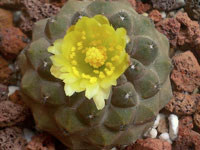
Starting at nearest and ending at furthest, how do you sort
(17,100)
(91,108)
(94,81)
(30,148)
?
1. (94,81)
2. (91,108)
3. (30,148)
4. (17,100)

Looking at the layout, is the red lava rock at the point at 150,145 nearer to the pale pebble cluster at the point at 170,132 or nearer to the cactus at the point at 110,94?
the pale pebble cluster at the point at 170,132

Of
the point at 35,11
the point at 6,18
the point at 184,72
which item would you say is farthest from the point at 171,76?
the point at 6,18

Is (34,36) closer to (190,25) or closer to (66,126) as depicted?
(66,126)

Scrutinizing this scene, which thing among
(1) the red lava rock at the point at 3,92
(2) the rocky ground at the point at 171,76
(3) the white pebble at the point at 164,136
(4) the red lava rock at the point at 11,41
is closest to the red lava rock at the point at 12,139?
(2) the rocky ground at the point at 171,76

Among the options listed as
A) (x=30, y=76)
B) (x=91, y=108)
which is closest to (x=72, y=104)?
(x=91, y=108)

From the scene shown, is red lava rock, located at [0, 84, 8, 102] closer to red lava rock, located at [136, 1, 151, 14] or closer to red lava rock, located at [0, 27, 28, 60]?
red lava rock, located at [0, 27, 28, 60]

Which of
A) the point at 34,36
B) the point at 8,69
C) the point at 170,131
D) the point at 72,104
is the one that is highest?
the point at 34,36

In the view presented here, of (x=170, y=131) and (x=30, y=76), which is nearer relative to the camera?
(x=30, y=76)
